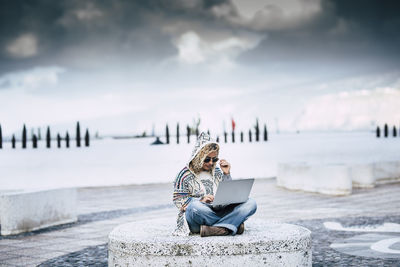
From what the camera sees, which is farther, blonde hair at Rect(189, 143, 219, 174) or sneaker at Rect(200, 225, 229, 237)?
blonde hair at Rect(189, 143, 219, 174)

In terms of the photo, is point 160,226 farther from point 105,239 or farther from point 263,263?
point 105,239

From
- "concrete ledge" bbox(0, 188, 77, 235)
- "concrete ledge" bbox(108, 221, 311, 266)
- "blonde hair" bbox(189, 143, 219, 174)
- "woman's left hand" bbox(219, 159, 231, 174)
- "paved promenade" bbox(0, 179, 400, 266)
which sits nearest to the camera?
"concrete ledge" bbox(108, 221, 311, 266)

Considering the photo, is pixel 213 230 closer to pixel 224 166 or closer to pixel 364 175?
pixel 224 166

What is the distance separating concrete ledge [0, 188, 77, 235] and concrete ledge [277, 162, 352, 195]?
754cm

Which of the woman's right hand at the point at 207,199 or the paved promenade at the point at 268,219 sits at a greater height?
the woman's right hand at the point at 207,199

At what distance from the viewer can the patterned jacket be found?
18.2 feet

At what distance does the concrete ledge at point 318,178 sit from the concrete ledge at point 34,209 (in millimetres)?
7543

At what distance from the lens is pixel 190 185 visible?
5629 mm

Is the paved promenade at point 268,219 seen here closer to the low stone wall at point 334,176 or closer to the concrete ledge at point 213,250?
the low stone wall at point 334,176

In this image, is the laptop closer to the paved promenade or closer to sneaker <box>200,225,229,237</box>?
sneaker <box>200,225,229,237</box>

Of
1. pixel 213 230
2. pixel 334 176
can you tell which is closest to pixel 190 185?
pixel 213 230

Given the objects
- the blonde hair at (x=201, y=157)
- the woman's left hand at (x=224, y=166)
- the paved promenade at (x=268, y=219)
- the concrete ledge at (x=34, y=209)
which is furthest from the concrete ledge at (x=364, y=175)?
the blonde hair at (x=201, y=157)

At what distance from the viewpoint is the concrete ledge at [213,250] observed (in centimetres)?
513

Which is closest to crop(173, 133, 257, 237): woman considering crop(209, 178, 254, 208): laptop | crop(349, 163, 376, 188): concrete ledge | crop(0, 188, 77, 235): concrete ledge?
crop(209, 178, 254, 208): laptop
